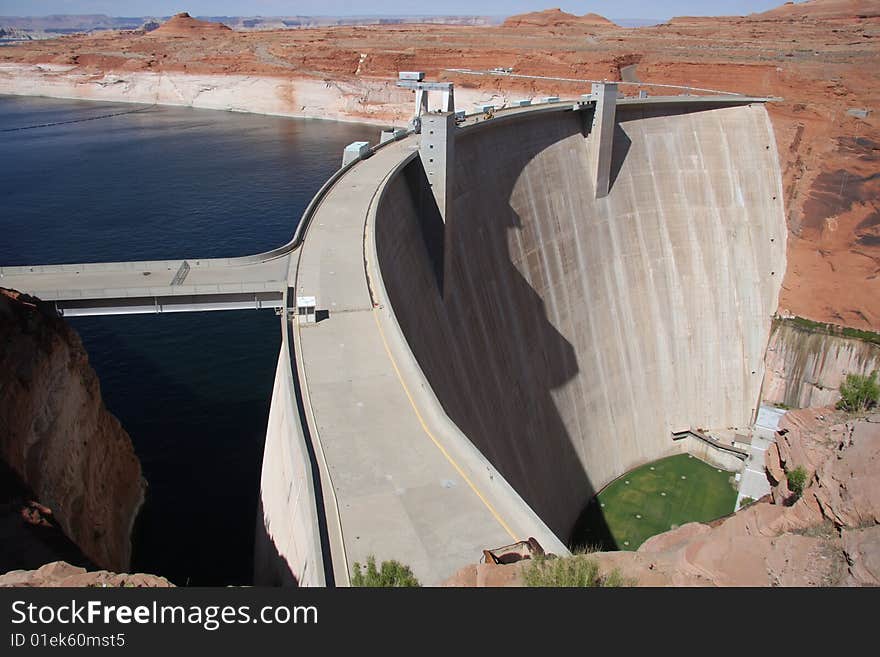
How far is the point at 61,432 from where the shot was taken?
770 inches

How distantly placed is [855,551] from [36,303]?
65.2 feet

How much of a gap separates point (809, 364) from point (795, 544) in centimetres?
2984

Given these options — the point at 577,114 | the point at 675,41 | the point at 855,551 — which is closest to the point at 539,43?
the point at 675,41

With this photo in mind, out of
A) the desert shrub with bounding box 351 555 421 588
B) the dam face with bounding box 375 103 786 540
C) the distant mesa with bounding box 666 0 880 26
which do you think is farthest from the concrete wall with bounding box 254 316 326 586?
the distant mesa with bounding box 666 0 880 26

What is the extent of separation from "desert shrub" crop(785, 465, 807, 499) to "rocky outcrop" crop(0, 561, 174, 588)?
11.0m

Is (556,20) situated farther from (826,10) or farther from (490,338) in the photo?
(490,338)

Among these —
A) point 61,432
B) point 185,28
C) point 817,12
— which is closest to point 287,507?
point 61,432

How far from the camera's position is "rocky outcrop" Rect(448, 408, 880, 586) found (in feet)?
29.4

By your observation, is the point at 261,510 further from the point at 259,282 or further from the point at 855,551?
the point at 855,551

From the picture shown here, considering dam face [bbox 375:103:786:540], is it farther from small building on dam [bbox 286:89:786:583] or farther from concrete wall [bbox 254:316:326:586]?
concrete wall [bbox 254:316:326:586]

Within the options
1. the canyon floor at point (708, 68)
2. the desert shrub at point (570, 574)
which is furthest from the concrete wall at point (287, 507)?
the canyon floor at point (708, 68)

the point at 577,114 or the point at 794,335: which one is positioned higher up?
the point at 577,114

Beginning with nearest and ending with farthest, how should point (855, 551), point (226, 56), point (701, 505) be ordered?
point (855, 551) < point (701, 505) < point (226, 56)
